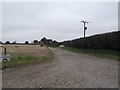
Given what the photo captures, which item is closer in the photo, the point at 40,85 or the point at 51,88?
the point at 51,88

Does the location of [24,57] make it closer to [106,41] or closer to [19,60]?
[19,60]

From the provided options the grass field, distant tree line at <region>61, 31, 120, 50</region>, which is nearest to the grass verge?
the grass field

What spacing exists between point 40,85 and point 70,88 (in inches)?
51.5

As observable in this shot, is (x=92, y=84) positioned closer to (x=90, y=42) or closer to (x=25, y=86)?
(x=25, y=86)

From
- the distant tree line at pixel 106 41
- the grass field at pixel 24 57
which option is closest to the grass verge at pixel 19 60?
the grass field at pixel 24 57

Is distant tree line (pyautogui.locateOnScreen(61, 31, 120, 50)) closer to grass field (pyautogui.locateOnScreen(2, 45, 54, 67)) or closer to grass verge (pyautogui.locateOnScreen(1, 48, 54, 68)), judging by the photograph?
grass field (pyautogui.locateOnScreen(2, 45, 54, 67))

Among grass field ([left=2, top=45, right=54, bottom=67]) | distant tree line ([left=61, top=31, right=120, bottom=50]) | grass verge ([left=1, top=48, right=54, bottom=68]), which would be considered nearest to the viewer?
grass verge ([left=1, top=48, right=54, bottom=68])

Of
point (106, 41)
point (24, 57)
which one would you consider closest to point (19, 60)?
point (24, 57)

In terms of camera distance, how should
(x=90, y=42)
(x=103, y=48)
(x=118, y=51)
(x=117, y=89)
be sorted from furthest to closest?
(x=90, y=42)
(x=103, y=48)
(x=118, y=51)
(x=117, y=89)

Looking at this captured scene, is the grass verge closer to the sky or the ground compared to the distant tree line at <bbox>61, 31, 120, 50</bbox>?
closer to the ground

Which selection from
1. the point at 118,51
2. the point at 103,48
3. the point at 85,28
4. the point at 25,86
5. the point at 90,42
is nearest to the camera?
the point at 25,86

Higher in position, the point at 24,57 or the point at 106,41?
the point at 106,41

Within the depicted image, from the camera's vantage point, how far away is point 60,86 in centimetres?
866

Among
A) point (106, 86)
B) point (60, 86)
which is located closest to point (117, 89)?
point (106, 86)
